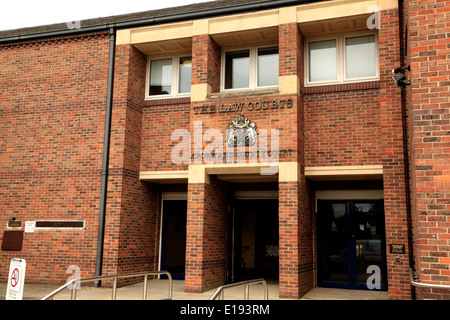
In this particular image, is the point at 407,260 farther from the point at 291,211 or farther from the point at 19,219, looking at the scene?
the point at 19,219

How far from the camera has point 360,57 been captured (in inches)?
448

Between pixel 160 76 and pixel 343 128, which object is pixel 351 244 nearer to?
pixel 343 128

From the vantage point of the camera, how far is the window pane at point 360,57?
37.0 feet

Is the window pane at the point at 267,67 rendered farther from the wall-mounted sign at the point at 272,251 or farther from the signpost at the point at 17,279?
the signpost at the point at 17,279

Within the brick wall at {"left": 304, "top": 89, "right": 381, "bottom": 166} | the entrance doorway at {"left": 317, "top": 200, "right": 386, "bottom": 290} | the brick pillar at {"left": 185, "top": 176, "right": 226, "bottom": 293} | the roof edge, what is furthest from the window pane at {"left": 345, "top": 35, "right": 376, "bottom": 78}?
the brick pillar at {"left": 185, "top": 176, "right": 226, "bottom": 293}

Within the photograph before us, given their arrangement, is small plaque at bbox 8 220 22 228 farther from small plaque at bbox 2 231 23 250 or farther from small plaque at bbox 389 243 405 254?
small plaque at bbox 389 243 405 254

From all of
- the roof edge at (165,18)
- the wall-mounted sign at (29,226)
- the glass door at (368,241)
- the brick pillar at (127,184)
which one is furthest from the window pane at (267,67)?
the wall-mounted sign at (29,226)

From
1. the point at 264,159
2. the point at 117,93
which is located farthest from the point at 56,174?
the point at 264,159

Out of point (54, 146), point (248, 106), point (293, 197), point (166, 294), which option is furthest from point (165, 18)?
point (166, 294)

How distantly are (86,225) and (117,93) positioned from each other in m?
3.71

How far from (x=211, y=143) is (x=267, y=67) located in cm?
270

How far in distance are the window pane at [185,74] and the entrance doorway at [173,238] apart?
3361mm
